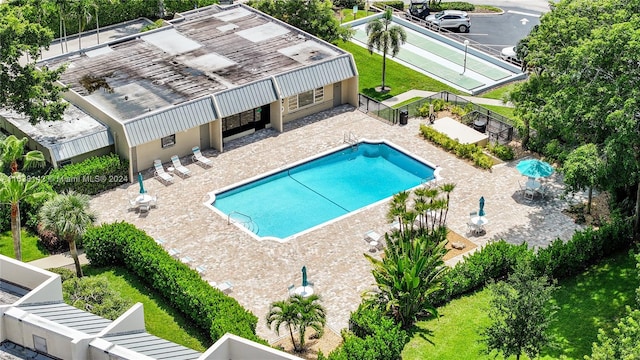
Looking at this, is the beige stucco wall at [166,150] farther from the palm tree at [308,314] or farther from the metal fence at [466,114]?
the palm tree at [308,314]

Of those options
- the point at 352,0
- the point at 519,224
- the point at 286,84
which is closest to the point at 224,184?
the point at 286,84

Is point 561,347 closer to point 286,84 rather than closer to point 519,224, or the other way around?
point 519,224

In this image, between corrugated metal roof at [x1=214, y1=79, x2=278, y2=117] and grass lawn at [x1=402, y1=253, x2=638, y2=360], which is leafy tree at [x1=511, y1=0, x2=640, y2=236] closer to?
grass lawn at [x1=402, y1=253, x2=638, y2=360]

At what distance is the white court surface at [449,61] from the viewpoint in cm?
6650

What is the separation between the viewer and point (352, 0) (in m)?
79.2

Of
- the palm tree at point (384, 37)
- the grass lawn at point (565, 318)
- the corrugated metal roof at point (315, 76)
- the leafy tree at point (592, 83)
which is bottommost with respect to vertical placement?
the grass lawn at point (565, 318)

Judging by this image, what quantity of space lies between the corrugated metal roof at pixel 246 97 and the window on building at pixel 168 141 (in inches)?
123

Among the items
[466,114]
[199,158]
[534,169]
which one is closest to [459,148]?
[466,114]

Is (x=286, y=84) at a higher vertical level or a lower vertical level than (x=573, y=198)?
higher

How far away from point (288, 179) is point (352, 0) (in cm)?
2927

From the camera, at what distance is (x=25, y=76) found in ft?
164

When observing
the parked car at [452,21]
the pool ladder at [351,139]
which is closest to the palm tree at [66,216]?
the pool ladder at [351,139]

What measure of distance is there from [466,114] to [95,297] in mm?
28284

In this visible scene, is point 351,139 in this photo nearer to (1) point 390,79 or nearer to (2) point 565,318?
(1) point 390,79
